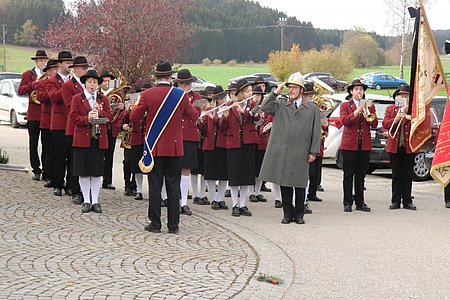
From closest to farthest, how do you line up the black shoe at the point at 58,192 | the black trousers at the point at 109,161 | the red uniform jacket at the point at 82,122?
1. the red uniform jacket at the point at 82,122
2. the black shoe at the point at 58,192
3. the black trousers at the point at 109,161

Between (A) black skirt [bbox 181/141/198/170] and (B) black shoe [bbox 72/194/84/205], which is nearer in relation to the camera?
(B) black shoe [bbox 72/194/84/205]

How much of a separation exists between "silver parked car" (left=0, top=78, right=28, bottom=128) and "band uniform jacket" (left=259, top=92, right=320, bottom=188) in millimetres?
17831

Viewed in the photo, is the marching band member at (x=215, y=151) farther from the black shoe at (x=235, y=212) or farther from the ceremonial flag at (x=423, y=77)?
the ceremonial flag at (x=423, y=77)

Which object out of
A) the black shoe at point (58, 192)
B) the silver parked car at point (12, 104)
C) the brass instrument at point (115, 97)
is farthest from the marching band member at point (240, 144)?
the silver parked car at point (12, 104)

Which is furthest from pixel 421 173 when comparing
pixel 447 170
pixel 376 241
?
pixel 376 241

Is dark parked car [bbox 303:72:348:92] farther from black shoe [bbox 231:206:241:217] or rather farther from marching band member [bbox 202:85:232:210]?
black shoe [bbox 231:206:241:217]

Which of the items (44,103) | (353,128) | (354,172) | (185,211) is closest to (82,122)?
(185,211)

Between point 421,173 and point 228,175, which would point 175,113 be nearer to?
point 228,175

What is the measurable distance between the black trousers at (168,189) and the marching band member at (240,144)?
1.81 metres

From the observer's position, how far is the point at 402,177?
1287cm

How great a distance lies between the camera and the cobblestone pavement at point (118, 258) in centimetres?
725

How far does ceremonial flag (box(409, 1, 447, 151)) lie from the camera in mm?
12359

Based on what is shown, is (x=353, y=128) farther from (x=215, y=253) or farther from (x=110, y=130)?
(x=215, y=253)

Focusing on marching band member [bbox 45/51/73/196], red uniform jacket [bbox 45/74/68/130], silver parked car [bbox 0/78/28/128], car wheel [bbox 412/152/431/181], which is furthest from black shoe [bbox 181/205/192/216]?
silver parked car [bbox 0/78/28/128]
